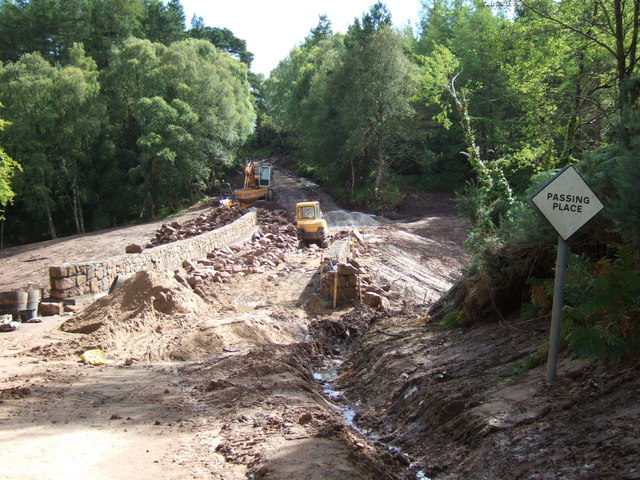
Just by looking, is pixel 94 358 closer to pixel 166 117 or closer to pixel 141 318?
pixel 141 318

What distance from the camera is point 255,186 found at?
3806cm

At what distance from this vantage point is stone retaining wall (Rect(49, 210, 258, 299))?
13.2 metres

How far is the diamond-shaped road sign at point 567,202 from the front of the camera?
5.23m

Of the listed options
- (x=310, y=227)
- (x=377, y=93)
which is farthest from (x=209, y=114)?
(x=310, y=227)

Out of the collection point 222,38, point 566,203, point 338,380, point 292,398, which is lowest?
point 338,380

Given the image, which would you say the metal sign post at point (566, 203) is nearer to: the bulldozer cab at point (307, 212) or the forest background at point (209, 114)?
the forest background at point (209, 114)

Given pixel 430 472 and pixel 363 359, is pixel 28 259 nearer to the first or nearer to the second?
pixel 363 359

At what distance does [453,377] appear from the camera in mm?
7195

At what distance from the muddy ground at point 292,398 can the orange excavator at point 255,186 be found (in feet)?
76.2

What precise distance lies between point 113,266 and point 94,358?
5.67 metres

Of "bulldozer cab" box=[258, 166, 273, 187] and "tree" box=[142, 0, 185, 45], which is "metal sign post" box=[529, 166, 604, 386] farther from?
"tree" box=[142, 0, 185, 45]

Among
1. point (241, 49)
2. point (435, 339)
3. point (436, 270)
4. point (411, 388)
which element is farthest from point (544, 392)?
point (241, 49)

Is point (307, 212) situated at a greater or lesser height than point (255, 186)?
lesser

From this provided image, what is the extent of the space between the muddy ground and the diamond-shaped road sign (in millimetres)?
1503
